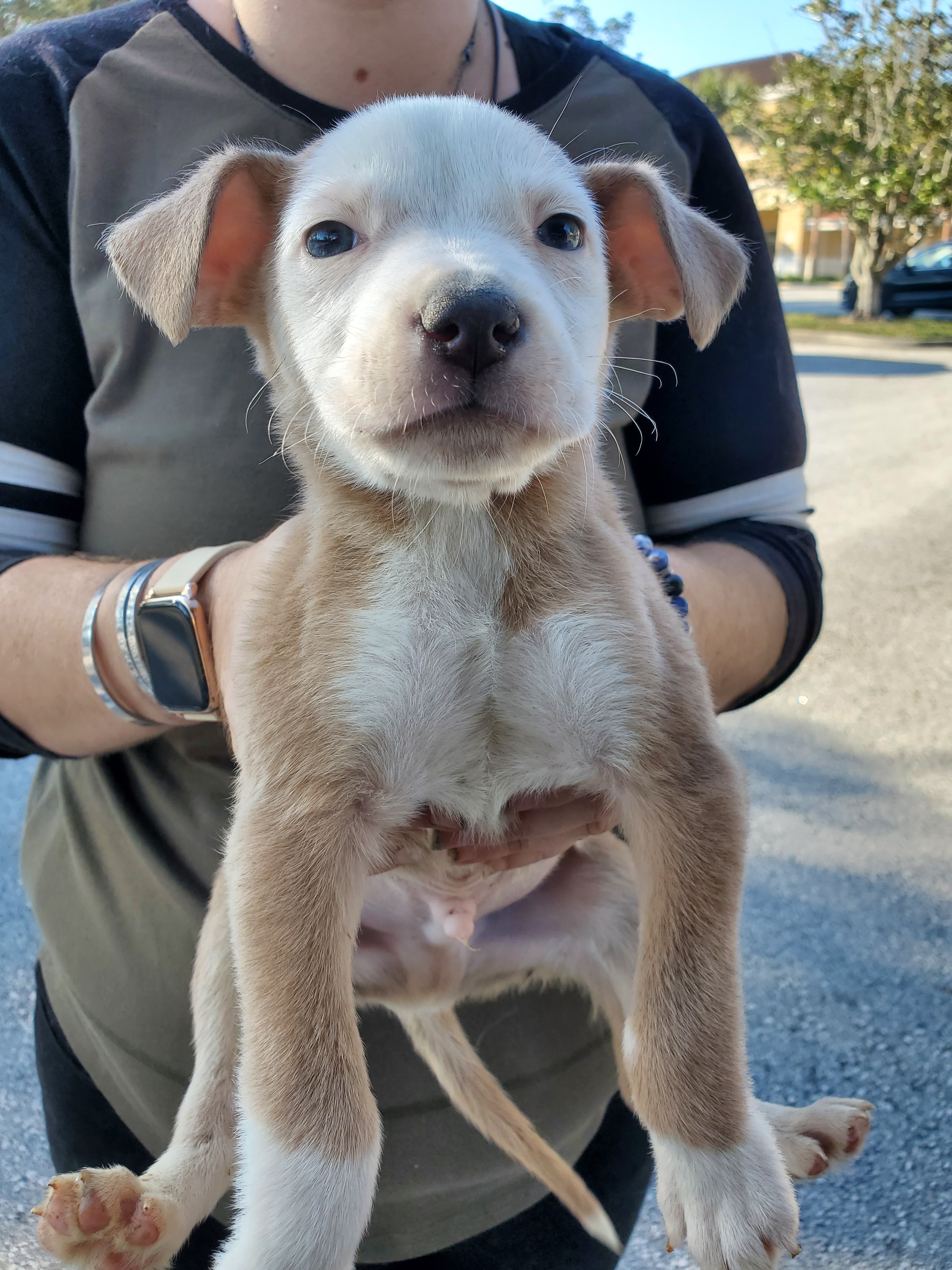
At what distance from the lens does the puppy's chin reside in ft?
3.80

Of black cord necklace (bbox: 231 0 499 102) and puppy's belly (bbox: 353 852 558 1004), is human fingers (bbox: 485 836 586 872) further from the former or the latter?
black cord necklace (bbox: 231 0 499 102)

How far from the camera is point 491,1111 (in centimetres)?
150

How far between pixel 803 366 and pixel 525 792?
47.6 feet

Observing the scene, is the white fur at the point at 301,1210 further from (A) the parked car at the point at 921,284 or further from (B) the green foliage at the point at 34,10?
(A) the parked car at the point at 921,284

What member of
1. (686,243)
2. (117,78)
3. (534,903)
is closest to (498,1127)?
(534,903)

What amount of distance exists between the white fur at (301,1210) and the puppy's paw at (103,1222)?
0.20 metres

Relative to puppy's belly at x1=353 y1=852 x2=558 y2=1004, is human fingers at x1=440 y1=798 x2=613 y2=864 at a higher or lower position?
higher

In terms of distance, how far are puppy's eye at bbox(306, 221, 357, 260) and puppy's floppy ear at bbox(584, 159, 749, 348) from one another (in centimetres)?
41

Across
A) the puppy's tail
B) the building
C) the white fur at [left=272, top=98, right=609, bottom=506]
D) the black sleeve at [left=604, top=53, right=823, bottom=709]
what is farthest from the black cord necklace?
the building

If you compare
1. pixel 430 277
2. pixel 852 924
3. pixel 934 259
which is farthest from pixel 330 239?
pixel 934 259

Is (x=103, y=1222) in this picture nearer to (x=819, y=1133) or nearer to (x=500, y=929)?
(x=500, y=929)

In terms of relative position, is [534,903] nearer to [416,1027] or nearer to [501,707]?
[416,1027]

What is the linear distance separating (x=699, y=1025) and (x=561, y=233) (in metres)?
1.03

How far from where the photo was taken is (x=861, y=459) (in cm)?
849
